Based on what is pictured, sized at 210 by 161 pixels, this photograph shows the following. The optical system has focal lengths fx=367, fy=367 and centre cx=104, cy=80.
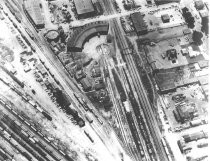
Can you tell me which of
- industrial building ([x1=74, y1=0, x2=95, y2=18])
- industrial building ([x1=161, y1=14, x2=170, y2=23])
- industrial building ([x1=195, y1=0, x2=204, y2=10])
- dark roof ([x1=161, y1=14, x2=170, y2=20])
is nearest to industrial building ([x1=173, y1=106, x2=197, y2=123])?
industrial building ([x1=161, y1=14, x2=170, y2=23])

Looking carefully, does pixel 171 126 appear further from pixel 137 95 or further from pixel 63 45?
pixel 63 45

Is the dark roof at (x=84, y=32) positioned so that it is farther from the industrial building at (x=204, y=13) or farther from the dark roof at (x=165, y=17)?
the industrial building at (x=204, y=13)

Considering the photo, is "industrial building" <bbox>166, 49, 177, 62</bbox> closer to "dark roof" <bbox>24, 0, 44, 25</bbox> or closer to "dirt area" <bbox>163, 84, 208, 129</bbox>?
"dirt area" <bbox>163, 84, 208, 129</bbox>

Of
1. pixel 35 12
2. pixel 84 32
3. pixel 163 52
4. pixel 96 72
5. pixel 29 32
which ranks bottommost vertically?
pixel 96 72

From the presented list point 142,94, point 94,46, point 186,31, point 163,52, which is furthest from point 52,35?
point 186,31

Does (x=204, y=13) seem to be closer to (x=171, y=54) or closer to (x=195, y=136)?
(x=171, y=54)

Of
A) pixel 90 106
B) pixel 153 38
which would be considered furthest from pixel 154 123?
pixel 153 38
